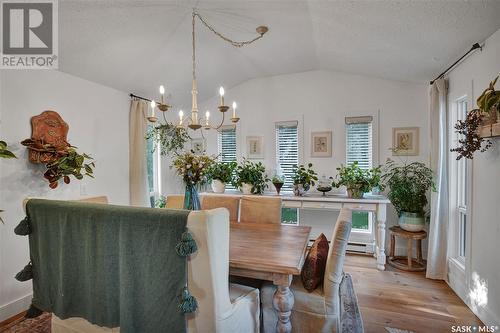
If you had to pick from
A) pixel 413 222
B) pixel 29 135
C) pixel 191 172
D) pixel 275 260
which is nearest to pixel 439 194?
pixel 413 222

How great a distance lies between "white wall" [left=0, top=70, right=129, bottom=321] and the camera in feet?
7.62

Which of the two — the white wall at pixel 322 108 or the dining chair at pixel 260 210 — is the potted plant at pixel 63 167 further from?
the white wall at pixel 322 108

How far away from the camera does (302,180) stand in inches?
154

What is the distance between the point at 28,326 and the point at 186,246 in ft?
6.74

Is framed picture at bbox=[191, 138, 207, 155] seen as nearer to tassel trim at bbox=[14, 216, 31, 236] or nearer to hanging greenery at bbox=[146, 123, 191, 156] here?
hanging greenery at bbox=[146, 123, 191, 156]

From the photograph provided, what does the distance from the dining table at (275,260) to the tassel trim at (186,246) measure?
432 millimetres

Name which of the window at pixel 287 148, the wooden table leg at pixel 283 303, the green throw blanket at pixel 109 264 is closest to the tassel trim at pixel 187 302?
the green throw blanket at pixel 109 264

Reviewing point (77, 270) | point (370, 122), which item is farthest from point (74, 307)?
point (370, 122)

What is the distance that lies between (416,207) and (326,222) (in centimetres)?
129

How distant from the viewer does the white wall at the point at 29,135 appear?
7.62 feet

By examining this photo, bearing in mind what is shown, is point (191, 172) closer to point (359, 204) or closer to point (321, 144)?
point (359, 204)

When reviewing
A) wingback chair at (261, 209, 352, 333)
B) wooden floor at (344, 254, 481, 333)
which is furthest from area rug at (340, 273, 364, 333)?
wingback chair at (261, 209, 352, 333)

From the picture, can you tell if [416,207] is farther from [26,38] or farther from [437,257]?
[26,38]
